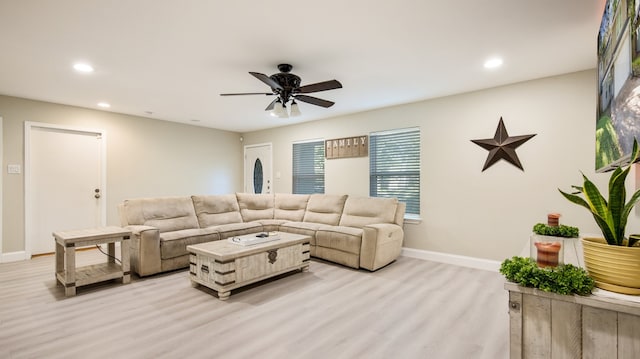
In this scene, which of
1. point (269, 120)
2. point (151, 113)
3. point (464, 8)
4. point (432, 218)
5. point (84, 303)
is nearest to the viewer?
point (464, 8)

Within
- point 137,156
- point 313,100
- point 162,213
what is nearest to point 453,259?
point 313,100

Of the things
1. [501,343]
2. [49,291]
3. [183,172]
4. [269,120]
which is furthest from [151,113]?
[501,343]

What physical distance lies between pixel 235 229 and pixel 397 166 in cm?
272

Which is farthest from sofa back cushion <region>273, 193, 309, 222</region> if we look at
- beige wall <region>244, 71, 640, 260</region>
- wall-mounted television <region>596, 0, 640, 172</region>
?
wall-mounted television <region>596, 0, 640, 172</region>

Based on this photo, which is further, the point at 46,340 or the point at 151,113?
the point at 151,113

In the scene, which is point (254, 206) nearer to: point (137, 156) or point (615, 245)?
point (137, 156)

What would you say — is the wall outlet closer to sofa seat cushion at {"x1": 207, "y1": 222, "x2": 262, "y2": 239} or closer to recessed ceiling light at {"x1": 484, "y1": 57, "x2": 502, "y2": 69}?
sofa seat cushion at {"x1": 207, "y1": 222, "x2": 262, "y2": 239}

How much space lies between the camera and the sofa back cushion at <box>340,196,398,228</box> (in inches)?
172

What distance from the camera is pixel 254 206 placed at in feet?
17.9

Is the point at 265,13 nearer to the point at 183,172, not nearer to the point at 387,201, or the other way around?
the point at 387,201

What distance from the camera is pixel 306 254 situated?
3.80 meters

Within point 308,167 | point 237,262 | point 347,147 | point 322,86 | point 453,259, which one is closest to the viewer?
point 322,86

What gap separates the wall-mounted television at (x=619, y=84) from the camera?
47.1 inches

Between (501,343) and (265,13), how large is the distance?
2.92 metres
